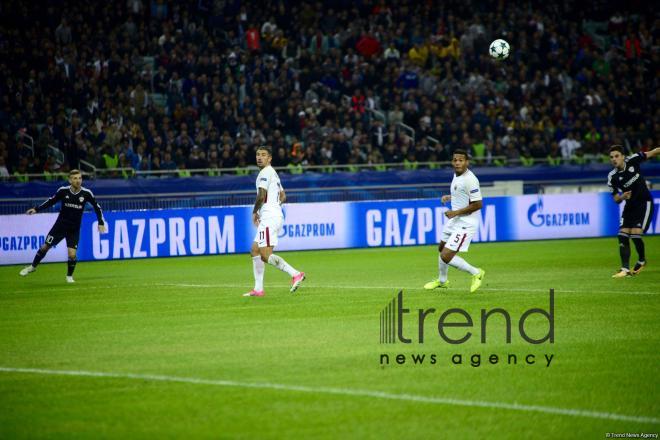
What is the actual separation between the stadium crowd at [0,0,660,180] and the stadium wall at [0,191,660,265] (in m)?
2.96

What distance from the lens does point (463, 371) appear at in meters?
9.30

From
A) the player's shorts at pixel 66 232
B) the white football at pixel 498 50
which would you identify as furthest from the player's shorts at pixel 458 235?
the white football at pixel 498 50

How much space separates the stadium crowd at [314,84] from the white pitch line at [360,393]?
19987 millimetres

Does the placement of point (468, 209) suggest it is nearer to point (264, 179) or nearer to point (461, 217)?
point (461, 217)

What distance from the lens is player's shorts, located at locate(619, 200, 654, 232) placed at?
1881cm

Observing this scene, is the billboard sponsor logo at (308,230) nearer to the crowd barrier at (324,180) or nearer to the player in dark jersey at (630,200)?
the crowd barrier at (324,180)

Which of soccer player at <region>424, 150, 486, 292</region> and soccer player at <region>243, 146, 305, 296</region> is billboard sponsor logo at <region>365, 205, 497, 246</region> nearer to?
soccer player at <region>424, 150, 486, 292</region>

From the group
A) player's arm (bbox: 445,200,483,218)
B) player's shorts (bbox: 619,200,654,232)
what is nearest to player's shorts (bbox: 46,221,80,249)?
player's arm (bbox: 445,200,483,218)

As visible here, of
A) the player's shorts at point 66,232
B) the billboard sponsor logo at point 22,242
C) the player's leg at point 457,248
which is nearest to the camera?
the player's leg at point 457,248

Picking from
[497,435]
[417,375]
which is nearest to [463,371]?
[417,375]

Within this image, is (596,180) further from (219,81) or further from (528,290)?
(528,290)

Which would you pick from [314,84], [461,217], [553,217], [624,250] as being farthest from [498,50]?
[461,217]

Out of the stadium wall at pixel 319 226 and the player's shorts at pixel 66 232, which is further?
the stadium wall at pixel 319 226

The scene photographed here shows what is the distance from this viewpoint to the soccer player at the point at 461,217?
1625 cm
